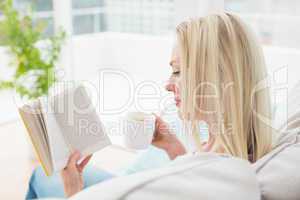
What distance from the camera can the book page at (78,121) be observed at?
1396 millimetres

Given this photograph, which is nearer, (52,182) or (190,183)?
(190,183)

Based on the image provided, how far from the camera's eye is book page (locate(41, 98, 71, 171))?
1.33m

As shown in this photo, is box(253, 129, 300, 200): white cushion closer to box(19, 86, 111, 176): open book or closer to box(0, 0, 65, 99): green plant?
box(19, 86, 111, 176): open book

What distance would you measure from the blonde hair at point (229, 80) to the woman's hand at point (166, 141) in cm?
49

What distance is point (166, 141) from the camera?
154cm

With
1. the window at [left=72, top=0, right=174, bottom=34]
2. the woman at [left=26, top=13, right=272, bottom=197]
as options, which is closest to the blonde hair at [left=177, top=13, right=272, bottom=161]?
the woman at [left=26, top=13, right=272, bottom=197]

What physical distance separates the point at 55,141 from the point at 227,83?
0.62 metres

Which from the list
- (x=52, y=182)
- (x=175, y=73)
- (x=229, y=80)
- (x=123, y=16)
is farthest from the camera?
(x=123, y=16)

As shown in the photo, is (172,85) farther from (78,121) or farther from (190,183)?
(190,183)

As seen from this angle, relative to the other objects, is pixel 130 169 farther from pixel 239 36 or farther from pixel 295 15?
pixel 295 15

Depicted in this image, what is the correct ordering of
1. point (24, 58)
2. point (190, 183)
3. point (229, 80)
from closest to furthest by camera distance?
1. point (190, 183)
2. point (229, 80)
3. point (24, 58)

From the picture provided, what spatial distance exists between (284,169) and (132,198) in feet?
0.98

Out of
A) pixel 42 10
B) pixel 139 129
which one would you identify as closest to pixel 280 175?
pixel 139 129

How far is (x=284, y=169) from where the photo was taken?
0.65 m
